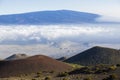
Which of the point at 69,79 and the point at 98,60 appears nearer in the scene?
the point at 69,79

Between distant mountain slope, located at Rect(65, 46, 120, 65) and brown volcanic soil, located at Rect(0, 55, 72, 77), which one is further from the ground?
brown volcanic soil, located at Rect(0, 55, 72, 77)

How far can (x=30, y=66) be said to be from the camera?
111m

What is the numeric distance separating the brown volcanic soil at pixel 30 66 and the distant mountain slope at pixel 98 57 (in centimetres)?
4082

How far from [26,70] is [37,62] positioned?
741cm

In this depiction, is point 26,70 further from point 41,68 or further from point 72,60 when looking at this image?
point 72,60

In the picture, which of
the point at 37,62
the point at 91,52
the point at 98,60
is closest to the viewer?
the point at 37,62

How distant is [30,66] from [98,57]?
57344 mm

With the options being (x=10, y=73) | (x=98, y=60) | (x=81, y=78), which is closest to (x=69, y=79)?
(x=81, y=78)

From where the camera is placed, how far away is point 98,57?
164 metres

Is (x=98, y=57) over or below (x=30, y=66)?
below

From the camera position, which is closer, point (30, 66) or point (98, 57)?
point (30, 66)

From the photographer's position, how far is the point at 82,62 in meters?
162

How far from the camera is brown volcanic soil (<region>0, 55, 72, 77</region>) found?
107m

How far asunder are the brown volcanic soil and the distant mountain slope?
134 feet
